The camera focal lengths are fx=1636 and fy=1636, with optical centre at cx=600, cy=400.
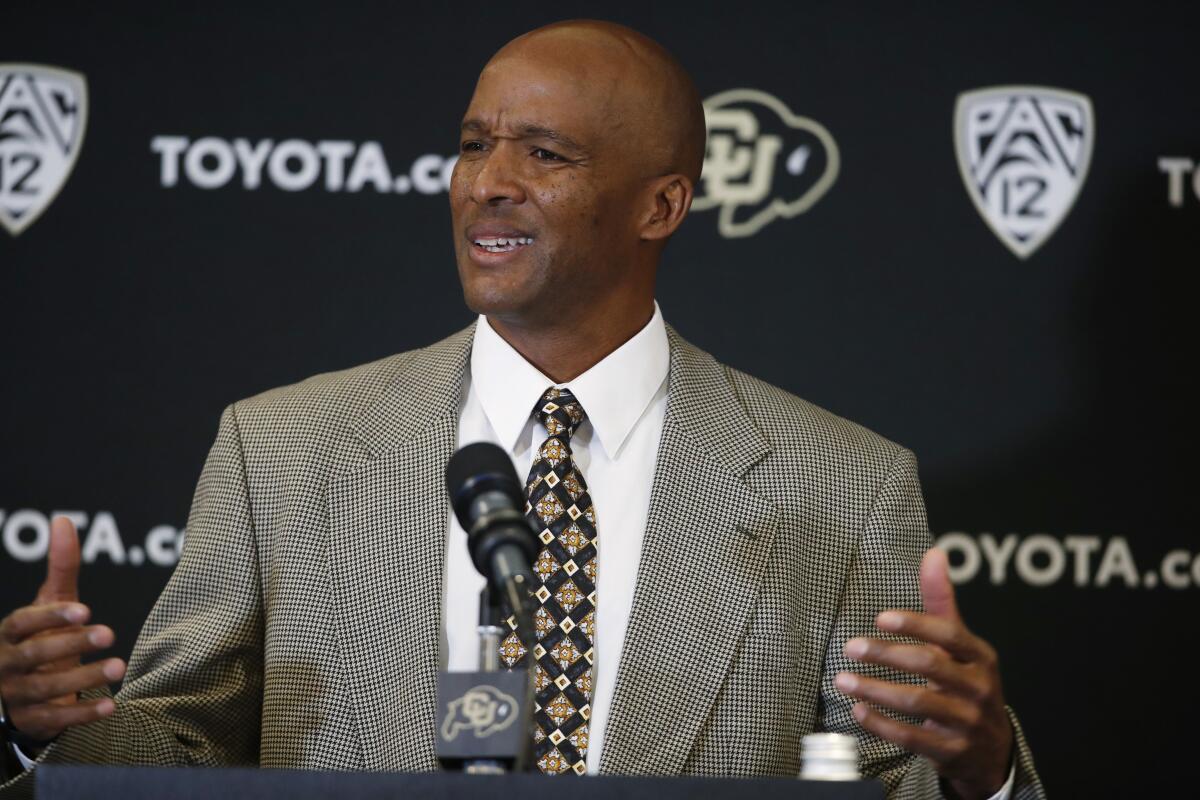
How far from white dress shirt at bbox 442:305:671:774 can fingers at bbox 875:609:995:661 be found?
56 centimetres

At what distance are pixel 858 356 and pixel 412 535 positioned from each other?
3.50 feet

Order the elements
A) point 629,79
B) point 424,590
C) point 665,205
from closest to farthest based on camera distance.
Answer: point 424,590, point 629,79, point 665,205

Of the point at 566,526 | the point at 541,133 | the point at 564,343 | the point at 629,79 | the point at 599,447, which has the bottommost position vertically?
the point at 566,526

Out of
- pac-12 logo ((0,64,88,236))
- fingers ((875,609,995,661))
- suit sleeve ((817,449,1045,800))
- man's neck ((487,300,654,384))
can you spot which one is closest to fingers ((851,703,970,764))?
fingers ((875,609,995,661))

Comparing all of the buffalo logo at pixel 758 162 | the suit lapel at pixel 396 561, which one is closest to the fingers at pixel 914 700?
the suit lapel at pixel 396 561

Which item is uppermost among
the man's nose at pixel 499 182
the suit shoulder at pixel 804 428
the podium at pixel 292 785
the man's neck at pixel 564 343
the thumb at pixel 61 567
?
the man's nose at pixel 499 182

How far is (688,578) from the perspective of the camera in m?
2.36

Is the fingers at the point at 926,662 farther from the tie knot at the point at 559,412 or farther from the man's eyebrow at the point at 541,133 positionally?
the man's eyebrow at the point at 541,133

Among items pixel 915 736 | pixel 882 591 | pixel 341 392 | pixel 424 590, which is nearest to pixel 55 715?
pixel 424 590

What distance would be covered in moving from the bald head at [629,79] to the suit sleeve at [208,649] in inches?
29.9

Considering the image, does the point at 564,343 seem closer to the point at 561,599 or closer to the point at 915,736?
the point at 561,599

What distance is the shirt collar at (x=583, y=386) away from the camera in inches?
96.5

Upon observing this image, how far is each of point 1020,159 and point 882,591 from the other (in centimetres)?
99

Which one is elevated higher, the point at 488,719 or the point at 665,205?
the point at 665,205
